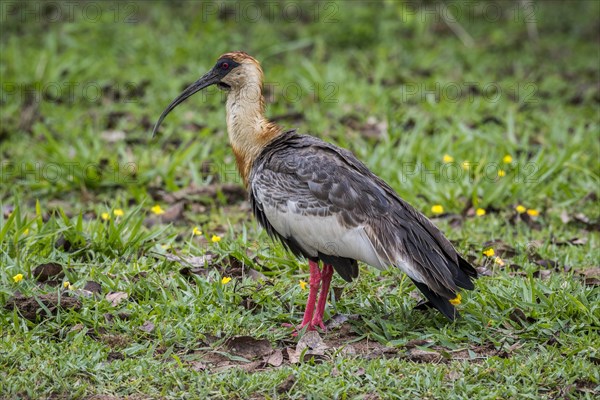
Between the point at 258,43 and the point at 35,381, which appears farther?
the point at 258,43

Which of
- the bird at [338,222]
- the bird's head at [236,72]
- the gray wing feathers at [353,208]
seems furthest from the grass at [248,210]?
the bird's head at [236,72]

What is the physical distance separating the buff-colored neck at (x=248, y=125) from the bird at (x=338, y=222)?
1.1 inches

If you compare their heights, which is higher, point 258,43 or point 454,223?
point 258,43

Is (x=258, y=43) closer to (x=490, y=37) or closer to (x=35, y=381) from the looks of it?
(x=490, y=37)

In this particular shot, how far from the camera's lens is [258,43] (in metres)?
10.7

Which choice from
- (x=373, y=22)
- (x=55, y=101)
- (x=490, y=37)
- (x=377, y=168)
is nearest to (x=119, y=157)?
(x=55, y=101)

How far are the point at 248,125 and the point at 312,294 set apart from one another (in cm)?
122

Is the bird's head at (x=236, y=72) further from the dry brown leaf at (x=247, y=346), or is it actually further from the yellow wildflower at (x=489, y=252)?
the yellow wildflower at (x=489, y=252)

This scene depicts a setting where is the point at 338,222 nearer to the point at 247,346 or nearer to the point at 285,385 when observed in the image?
the point at 247,346

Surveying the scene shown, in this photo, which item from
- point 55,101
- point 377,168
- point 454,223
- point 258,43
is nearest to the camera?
point 454,223

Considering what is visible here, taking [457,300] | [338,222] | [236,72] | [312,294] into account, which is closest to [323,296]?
[312,294]

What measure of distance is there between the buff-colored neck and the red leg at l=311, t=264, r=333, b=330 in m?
Answer: 0.81

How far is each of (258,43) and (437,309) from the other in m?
6.43

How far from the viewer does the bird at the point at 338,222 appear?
4895mm
